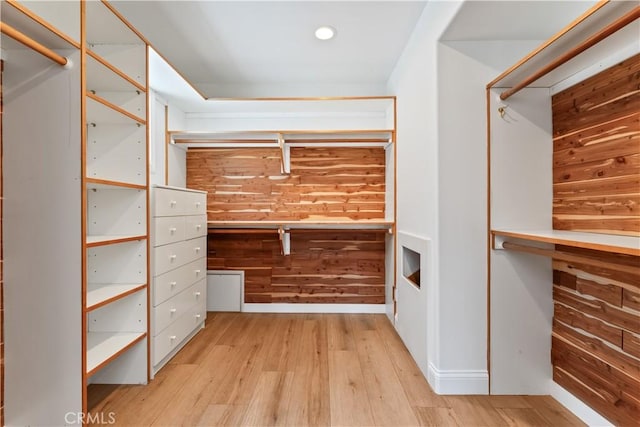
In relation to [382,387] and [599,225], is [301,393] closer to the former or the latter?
[382,387]

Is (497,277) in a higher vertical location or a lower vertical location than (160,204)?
lower

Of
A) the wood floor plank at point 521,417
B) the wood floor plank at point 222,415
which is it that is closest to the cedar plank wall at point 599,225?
the wood floor plank at point 521,417

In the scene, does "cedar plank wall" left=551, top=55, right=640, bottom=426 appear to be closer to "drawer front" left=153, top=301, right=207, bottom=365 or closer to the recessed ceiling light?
the recessed ceiling light

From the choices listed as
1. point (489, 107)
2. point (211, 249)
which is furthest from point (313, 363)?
point (489, 107)

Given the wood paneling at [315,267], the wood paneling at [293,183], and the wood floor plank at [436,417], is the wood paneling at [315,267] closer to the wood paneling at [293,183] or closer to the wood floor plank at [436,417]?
the wood paneling at [293,183]

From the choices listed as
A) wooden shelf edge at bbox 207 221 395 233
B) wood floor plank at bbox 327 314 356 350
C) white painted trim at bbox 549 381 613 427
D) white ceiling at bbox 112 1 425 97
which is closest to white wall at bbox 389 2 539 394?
white painted trim at bbox 549 381 613 427

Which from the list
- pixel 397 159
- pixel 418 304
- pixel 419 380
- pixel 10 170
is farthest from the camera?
pixel 397 159

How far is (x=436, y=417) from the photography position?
4.99 ft

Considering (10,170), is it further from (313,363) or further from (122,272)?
(313,363)

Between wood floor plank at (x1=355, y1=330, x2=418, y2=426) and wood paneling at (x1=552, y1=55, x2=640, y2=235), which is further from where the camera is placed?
wood floor plank at (x1=355, y1=330, x2=418, y2=426)

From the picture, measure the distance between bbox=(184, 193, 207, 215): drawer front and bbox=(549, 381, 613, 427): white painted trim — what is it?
261cm

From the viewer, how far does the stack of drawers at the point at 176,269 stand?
193 cm

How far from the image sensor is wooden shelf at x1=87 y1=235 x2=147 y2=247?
57.4 inches

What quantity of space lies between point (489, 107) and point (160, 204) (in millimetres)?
2077
